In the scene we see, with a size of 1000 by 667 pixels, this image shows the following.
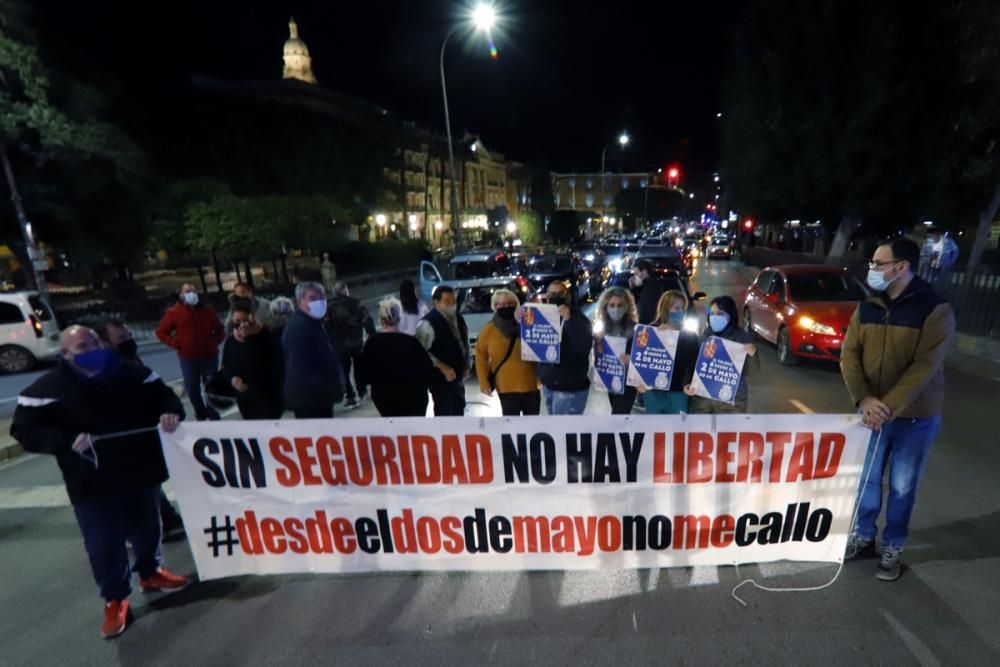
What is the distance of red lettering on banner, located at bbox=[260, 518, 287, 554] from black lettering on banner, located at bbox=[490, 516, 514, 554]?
138 centimetres

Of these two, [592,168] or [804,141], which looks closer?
[804,141]

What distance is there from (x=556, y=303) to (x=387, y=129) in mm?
31272

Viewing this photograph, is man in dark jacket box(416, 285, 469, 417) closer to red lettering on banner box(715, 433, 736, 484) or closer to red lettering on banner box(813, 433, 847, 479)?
red lettering on banner box(715, 433, 736, 484)

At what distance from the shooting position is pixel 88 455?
3.08m

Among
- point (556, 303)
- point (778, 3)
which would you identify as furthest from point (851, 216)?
point (556, 303)

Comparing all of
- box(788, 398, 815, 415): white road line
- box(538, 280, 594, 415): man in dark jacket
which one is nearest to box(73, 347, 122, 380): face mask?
box(538, 280, 594, 415): man in dark jacket

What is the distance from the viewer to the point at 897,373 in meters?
3.21

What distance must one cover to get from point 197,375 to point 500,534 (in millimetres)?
4535

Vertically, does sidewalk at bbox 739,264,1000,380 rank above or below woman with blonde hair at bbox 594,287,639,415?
below

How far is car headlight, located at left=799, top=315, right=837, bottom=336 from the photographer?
8.09 metres

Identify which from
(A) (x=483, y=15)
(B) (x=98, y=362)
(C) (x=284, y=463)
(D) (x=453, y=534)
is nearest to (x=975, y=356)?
(D) (x=453, y=534)

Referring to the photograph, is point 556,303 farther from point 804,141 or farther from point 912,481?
point 804,141

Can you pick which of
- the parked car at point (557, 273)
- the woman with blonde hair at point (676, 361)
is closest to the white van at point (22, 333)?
the parked car at point (557, 273)

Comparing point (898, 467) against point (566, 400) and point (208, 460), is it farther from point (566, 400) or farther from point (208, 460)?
point (208, 460)
